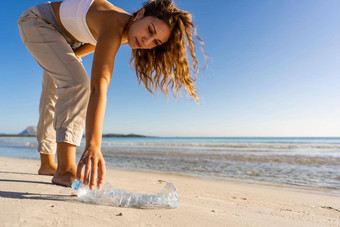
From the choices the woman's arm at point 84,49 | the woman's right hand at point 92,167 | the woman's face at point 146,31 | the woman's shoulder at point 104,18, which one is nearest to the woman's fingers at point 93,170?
the woman's right hand at point 92,167

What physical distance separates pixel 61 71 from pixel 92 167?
1.09 metres

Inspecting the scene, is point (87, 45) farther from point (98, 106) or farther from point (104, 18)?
point (98, 106)

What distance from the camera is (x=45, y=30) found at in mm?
2168

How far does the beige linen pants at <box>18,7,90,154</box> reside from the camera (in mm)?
1939

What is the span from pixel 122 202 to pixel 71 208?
0.30m

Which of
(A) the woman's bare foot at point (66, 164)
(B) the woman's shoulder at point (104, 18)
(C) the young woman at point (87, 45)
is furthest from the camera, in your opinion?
(A) the woman's bare foot at point (66, 164)

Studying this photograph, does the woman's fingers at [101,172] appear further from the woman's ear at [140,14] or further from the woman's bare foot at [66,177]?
the woman's ear at [140,14]

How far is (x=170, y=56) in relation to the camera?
8.12ft

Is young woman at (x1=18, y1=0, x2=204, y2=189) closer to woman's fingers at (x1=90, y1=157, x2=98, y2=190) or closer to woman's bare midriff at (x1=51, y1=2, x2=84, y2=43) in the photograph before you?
woman's bare midriff at (x1=51, y1=2, x2=84, y2=43)

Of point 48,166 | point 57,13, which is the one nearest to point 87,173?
point 57,13

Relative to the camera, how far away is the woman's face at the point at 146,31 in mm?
2068

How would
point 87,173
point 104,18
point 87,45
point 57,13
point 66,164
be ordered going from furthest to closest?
point 87,45 → point 57,13 → point 66,164 → point 104,18 → point 87,173

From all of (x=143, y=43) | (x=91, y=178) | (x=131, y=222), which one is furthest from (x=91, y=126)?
(x=143, y=43)

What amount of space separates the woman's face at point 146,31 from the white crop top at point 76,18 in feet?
→ 1.28
